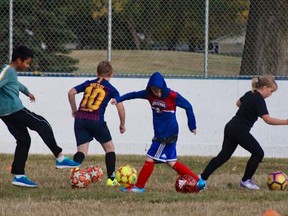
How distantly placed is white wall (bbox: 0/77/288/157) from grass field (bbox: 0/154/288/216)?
2.83 meters

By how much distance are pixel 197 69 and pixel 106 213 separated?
7363 mm

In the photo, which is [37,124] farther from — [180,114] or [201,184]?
[180,114]

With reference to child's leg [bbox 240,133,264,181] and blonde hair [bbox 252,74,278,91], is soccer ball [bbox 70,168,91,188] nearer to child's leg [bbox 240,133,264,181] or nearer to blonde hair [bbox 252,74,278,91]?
child's leg [bbox 240,133,264,181]

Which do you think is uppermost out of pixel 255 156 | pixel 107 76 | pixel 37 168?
pixel 107 76

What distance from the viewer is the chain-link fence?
1616 cm

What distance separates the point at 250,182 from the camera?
11.5 meters

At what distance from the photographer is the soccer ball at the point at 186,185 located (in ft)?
35.5

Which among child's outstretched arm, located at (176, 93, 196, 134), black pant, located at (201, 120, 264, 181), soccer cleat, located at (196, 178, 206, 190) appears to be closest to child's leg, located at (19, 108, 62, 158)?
child's outstretched arm, located at (176, 93, 196, 134)

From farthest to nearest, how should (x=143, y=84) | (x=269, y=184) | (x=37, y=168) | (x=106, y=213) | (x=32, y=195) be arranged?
1. (x=143, y=84)
2. (x=37, y=168)
3. (x=269, y=184)
4. (x=32, y=195)
5. (x=106, y=213)

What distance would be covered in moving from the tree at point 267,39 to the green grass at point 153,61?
83 centimetres

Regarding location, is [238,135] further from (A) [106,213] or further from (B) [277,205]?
(A) [106,213]

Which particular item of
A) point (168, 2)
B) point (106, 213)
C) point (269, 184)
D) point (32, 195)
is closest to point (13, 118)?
point (32, 195)

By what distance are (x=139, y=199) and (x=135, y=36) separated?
6.47m

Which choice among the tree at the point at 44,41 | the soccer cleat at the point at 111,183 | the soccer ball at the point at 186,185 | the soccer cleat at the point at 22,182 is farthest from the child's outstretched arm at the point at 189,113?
the tree at the point at 44,41
